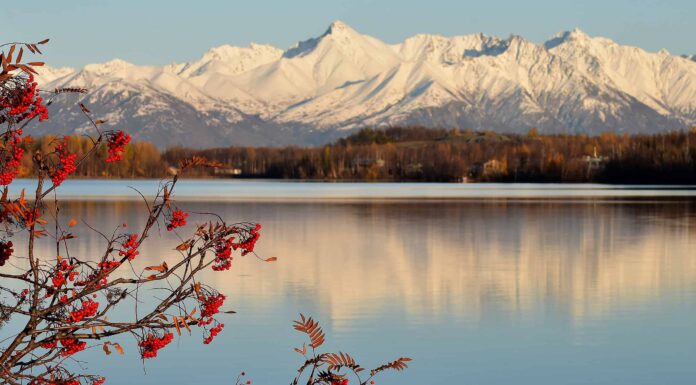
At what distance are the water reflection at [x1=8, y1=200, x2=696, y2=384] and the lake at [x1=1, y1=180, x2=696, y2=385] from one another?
4cm

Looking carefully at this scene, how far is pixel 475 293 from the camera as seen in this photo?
22.8 m

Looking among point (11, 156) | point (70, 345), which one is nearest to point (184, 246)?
point (70, 345)

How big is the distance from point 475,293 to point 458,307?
2.20 meters

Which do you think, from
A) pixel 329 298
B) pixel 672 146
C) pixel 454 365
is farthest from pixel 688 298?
pixel 672 146

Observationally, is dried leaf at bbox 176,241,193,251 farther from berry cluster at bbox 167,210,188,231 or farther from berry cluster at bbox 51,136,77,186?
berry cluster at bbox 51,136,77,186

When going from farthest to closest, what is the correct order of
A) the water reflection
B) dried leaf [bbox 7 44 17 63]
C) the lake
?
1. the water reflection
2. the lake
3. dried leaf [bbox 7 44 17 63]

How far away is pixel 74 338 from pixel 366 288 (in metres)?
17.1

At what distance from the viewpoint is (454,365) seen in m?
15.0

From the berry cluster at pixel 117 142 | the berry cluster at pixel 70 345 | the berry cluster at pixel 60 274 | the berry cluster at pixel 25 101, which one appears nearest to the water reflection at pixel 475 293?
the berry cluster at pixel 60 274

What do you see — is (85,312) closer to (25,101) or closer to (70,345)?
(70,345)

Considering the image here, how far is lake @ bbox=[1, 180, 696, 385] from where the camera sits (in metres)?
14.7

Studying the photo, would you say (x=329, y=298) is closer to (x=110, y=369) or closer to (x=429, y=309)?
(x=429, y=309)

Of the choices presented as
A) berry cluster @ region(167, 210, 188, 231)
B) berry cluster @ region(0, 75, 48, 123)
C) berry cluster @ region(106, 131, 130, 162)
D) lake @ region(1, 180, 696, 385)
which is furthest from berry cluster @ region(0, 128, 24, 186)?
lake @ region(1, 180, 696, 385)

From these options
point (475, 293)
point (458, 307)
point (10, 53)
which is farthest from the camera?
point (475, 293)
